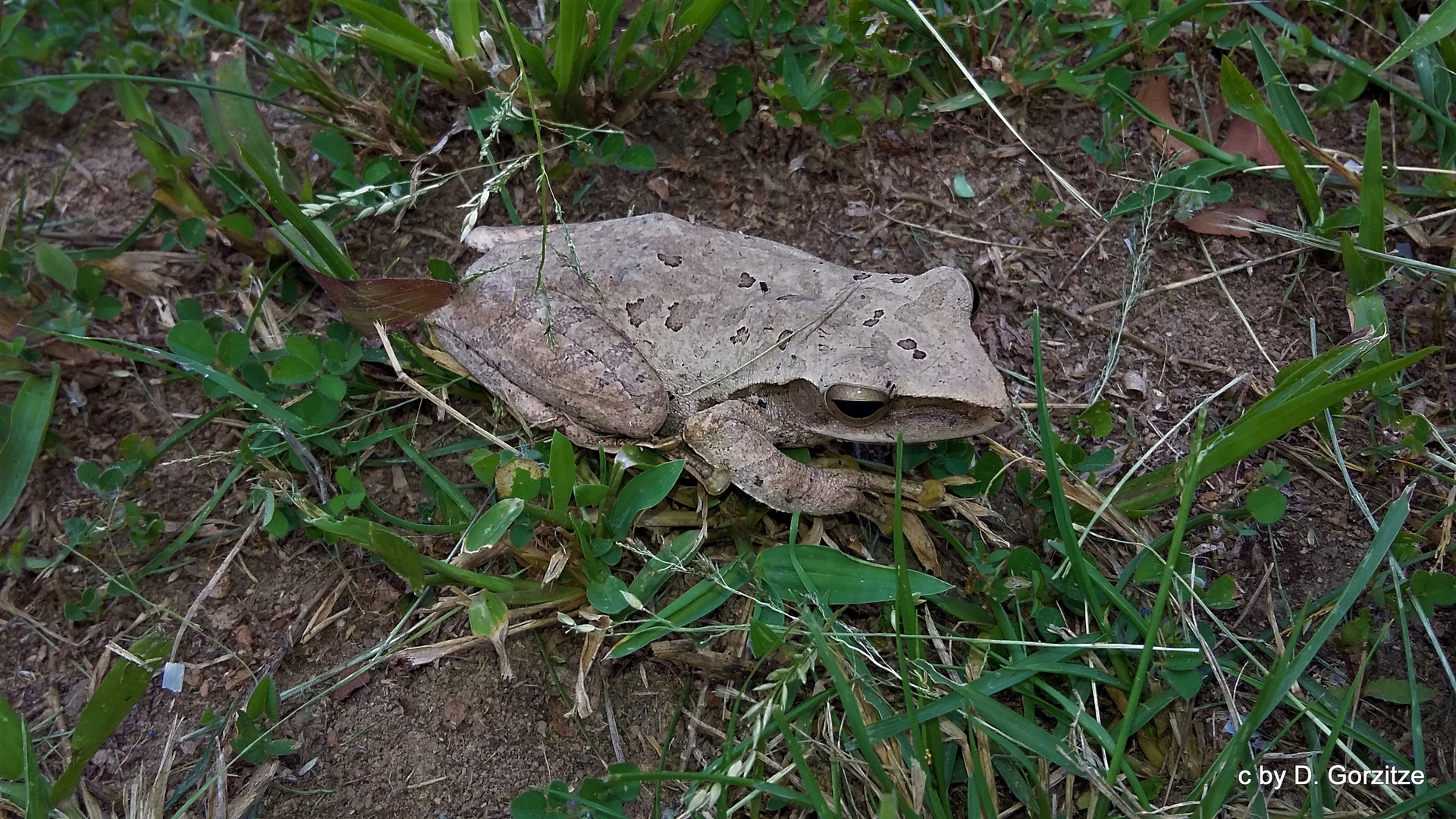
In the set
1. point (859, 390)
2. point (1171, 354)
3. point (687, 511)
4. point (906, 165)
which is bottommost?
point (687, 511)

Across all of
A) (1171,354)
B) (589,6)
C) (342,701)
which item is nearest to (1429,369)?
(1171,354)

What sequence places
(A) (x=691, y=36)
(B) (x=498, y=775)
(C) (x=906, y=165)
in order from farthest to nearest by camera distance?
(C) (x=906, y=165) < (A) (x=691, y=36) < (B) (x=498, y=775)

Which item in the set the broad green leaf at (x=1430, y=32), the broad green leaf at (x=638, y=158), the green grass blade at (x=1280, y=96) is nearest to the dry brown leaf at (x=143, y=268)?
the broad green leaf at (x=638, y=158)

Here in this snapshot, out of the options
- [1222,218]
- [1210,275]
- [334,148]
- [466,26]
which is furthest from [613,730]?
[1222,218]

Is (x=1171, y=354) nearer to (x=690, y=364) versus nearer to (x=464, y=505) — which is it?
(x=690, y=364)

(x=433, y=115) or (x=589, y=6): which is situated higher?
(x=589, y=6)

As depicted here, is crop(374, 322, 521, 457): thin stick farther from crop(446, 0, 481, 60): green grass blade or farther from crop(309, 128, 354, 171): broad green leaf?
crop(446, 0, 481, 60): green grass blade
